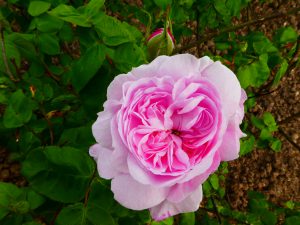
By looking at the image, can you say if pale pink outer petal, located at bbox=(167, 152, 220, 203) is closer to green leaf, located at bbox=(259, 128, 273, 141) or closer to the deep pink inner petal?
the deep pink inner petal

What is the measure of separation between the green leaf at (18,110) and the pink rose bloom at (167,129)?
34 cm

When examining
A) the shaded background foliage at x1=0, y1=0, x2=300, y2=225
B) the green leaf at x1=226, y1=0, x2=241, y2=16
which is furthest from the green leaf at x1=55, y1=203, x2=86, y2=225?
the green leaf at x1=226, y1=0, x2=241, y2=16

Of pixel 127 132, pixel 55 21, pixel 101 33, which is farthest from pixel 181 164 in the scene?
pixel 55 21

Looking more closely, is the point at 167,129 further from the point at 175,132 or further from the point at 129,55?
the point at 129,55

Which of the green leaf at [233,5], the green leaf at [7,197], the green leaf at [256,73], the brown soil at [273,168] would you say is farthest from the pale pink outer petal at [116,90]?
the brown soil at [273,168]

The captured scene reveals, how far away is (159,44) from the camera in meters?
0.76

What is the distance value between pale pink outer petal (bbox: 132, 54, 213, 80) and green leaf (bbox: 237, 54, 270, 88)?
0.39 meters

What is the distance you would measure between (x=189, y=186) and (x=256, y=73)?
1.63 ft

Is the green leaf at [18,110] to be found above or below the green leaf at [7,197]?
above

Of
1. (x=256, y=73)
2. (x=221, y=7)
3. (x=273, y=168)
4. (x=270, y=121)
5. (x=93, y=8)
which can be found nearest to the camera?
(x=93, y=8)

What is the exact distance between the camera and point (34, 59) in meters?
0.93

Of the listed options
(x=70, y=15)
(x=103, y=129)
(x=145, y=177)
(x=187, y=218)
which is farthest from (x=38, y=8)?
(x=187, y=218)

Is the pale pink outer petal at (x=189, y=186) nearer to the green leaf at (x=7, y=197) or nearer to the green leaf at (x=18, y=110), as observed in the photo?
the green leaf at (x=7, y=197)

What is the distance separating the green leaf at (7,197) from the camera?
0.77 metres
